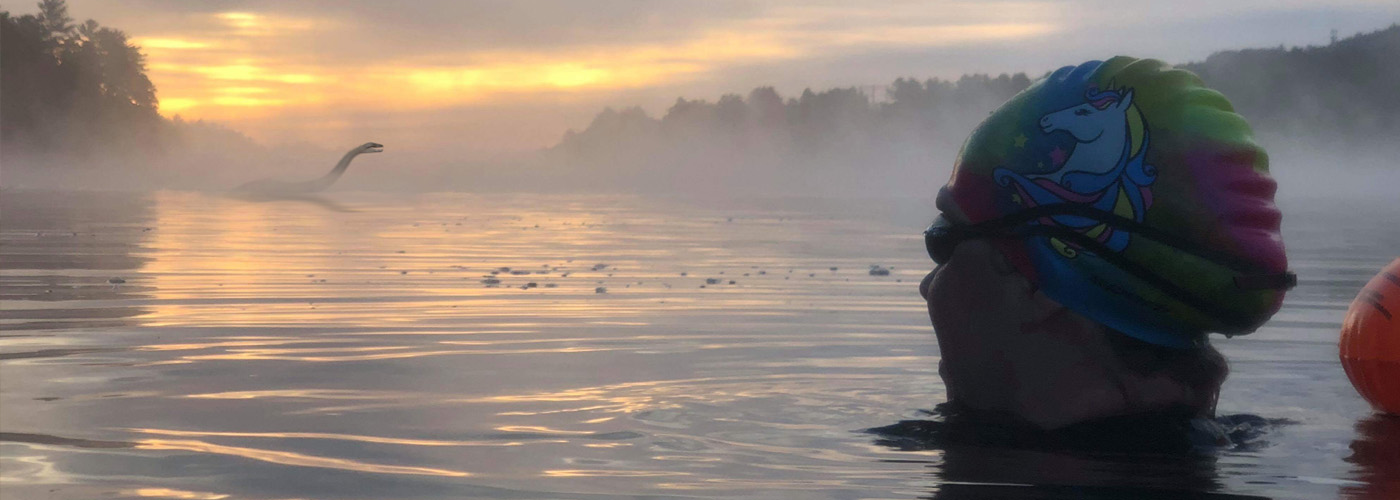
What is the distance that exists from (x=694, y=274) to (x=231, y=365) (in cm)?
707

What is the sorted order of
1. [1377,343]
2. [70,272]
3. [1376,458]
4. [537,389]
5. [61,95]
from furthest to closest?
[61,95], [70,272], [537,389], [1377,343], [1376,458]

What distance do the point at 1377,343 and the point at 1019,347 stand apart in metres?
1.72

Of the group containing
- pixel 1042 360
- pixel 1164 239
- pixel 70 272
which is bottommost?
pixel 70 272

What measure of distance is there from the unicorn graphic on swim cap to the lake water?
93 centimetres

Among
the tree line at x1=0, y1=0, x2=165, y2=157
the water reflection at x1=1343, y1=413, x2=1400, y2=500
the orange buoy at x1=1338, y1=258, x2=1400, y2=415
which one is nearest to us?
the water reflection at x1=1343, y1=413, x2=1400, y2=500

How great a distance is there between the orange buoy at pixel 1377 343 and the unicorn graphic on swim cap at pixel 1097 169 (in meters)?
1.43

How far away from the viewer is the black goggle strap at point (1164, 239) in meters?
5.46

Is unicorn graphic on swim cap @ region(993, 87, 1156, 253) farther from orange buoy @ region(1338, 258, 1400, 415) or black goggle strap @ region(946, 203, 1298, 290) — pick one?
orange buoy @ region(1338, 258, 1400, 415)

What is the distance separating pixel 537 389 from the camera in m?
6.61

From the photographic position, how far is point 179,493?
4.32m

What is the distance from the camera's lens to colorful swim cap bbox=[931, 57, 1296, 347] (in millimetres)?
5453

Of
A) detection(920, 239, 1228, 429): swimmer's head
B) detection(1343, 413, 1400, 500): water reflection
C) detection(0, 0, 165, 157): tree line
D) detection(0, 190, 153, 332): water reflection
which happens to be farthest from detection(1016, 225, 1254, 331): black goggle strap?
detection(0, 0, 165, 157): tree line

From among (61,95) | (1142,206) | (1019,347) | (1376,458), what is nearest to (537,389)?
(1019,347)

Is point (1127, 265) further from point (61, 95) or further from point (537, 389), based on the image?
point (61, 95)
